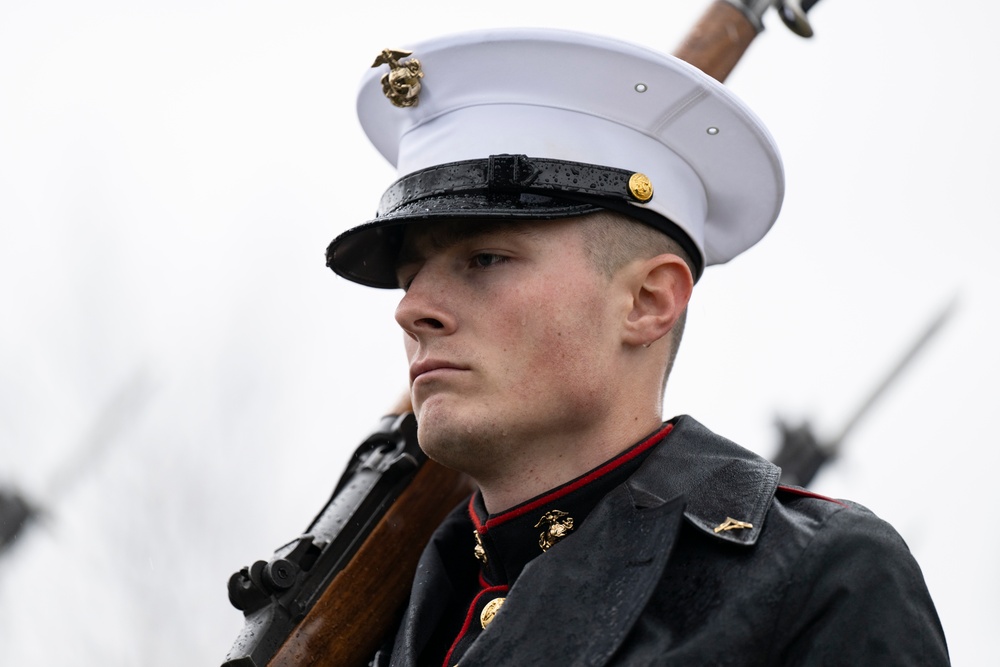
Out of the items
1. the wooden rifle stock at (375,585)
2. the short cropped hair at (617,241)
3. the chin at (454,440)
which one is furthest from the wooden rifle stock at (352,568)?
the short cropped hair at (617,241)

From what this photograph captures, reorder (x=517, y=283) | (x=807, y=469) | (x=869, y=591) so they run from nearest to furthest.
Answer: (x=869, y=591)
(x=517, y=283)
(x=807, y=469)

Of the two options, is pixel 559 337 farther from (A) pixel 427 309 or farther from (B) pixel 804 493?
(B) pixel 804 493

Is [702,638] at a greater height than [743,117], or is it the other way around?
[743,117]

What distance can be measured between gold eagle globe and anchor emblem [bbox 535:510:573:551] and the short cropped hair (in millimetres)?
626

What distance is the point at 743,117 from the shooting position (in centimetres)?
306

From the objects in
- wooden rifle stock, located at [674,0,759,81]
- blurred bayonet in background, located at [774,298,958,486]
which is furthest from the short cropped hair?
blurred bayonet in background, located at [774,298,958,486]

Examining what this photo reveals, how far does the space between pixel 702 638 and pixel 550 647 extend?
0.33 metres

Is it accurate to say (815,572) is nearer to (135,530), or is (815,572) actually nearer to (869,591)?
(869,591)

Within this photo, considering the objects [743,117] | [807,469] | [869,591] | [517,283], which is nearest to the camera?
[869,591]

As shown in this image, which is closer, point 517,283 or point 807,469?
point 517,283

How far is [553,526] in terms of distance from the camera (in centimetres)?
284

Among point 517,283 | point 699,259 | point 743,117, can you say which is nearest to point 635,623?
point 517,283

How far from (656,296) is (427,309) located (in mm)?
629

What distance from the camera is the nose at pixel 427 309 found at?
2.83 meters
